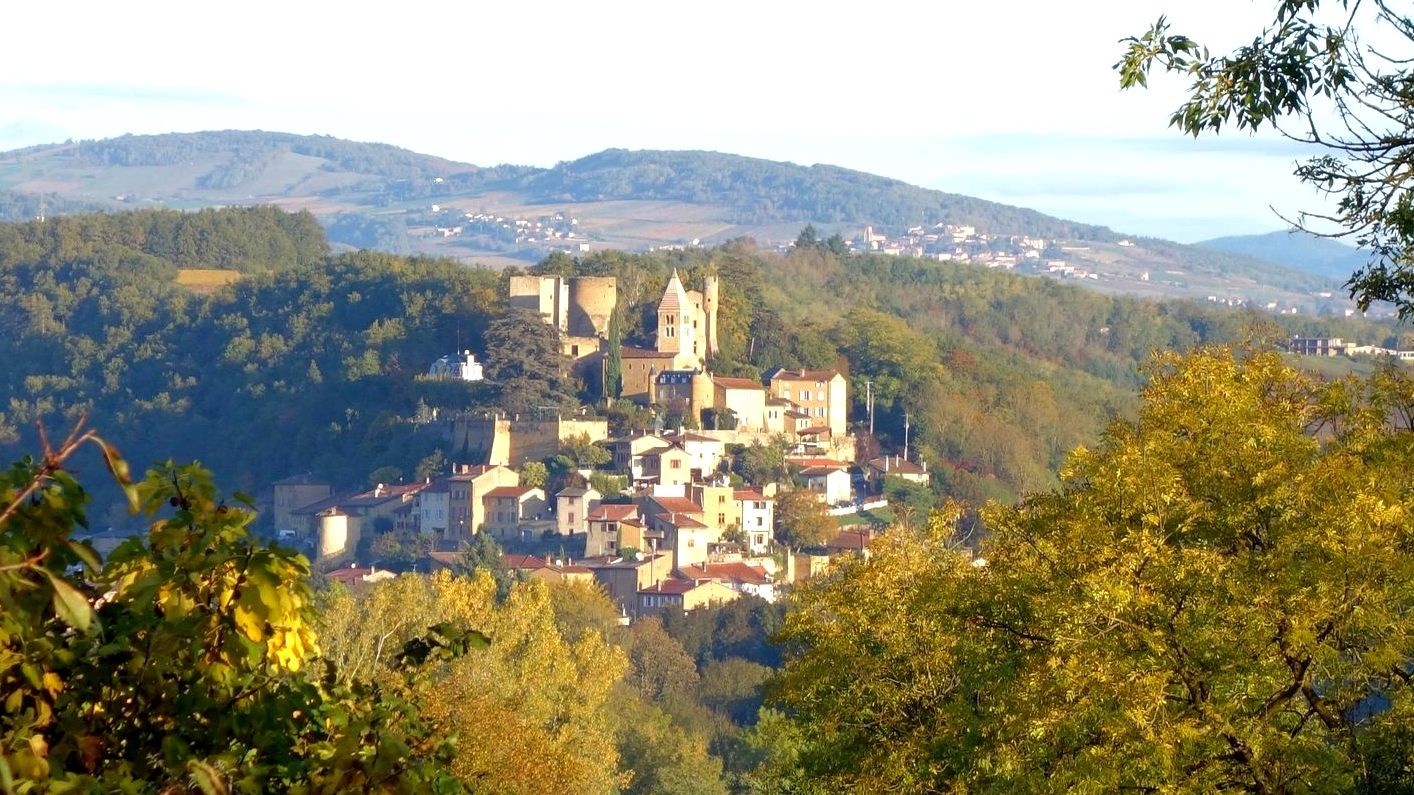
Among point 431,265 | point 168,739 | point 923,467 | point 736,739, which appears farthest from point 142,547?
point 431,265

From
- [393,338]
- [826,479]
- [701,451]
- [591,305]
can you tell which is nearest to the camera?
[701,451]

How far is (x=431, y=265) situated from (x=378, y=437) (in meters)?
19.4

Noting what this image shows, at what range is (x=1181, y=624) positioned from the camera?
10992mm

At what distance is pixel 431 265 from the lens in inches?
3999

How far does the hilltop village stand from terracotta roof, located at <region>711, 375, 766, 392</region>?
0.13 meters

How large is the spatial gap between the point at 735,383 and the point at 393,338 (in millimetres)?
19475

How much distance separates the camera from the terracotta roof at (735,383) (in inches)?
3017

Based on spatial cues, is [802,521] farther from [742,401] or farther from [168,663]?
[168,663]

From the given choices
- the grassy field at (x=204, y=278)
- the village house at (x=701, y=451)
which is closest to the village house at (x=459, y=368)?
the village house at (x=701, y=451)

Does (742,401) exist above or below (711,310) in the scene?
below

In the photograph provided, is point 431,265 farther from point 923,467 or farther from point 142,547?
point 142,547

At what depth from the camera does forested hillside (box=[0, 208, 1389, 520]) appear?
84562 mm

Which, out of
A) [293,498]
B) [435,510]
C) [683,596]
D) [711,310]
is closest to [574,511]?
[435,510]

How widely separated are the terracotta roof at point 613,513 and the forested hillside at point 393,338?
10055 mm
